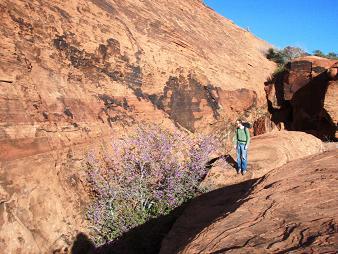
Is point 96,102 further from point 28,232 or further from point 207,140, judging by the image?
point 28,232

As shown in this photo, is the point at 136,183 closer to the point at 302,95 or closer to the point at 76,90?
the point at 76,90

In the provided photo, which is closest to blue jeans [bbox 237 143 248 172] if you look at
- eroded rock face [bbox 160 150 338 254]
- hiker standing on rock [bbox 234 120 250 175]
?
hiker standing on rock [bbox 234 120 250 175]

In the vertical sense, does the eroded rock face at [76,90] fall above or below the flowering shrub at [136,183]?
above

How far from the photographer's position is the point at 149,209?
6332mm

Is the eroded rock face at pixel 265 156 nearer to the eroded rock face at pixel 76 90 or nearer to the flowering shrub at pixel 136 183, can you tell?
the flowering shrub at pixel 136 183

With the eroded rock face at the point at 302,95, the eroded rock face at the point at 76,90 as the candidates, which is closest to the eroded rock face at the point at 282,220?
the eroded rock face at the point at 76,90

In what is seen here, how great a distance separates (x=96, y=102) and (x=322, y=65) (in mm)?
11740

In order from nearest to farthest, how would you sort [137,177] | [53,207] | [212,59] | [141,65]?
1. [53,207]
2. [137,177]
3. [141,65]
4. [212,59]

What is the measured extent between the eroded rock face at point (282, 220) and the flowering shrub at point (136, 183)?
1.43m

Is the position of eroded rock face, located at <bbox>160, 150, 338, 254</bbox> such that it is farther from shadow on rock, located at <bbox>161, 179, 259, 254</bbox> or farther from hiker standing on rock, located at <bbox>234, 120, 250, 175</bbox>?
hiker standing on rock, located at <bbox>234, 120, 250, 175</bbox>

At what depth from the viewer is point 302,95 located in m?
16.3

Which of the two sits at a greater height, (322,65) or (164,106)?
(322,65)

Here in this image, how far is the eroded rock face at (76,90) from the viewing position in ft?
19.1

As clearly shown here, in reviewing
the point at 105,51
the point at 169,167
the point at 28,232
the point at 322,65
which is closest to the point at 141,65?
the point at 105,51
